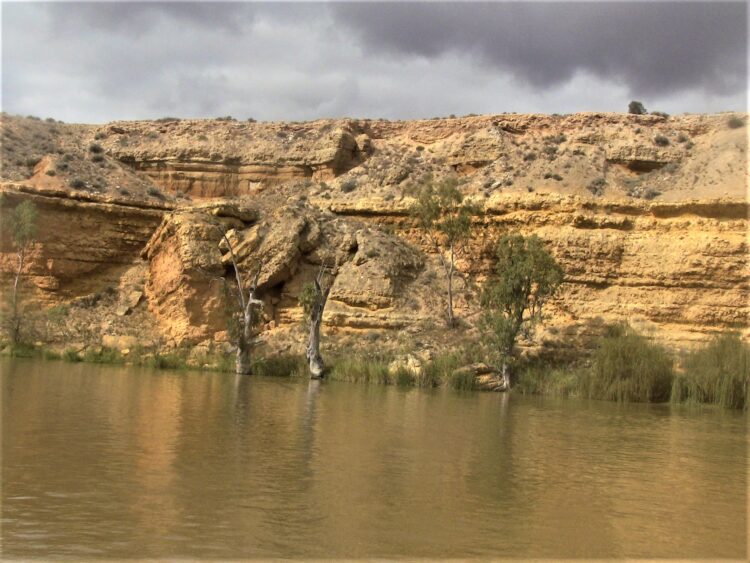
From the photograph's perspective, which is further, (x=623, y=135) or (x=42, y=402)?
(x=623, y=135)

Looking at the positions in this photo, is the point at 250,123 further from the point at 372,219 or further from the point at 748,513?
the point at 748,513

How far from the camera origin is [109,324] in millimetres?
32719

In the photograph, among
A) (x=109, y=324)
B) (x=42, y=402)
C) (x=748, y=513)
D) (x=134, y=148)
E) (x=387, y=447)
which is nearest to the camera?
(x=748, y=513)

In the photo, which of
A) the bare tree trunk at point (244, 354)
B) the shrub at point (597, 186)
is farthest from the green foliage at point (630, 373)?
the shrub at point (597, 186)

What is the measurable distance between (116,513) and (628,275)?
26.2 metres

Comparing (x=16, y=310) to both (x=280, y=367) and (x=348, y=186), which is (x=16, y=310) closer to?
(x=280, y=367)

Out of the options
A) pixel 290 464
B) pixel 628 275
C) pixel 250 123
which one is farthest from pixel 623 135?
pixel 290 464

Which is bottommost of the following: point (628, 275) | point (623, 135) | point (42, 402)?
point (42, 402)

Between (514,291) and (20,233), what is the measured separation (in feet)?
66.7

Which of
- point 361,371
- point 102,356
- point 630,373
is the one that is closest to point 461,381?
point 361,371

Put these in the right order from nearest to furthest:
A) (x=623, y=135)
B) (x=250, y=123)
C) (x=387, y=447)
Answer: (x=387, y=447) < (x=623, y=135) < (x=250, y=123)

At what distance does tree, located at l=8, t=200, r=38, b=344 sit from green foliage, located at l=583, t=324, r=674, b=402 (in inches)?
877

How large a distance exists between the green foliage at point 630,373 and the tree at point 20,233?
2228 cm

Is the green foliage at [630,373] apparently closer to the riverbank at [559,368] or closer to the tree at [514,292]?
the riverbank at [559,368]
